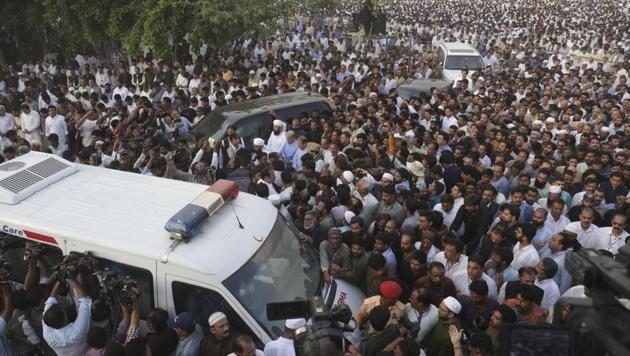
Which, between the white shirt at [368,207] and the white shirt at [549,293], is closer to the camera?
the white shirt at [549,293]

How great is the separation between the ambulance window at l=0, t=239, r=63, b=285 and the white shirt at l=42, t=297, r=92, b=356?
42cm

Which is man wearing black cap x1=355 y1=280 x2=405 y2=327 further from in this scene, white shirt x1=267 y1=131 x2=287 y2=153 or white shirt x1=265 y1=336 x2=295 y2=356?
white shirt x1=267 y1=131 x2=287 y2=153

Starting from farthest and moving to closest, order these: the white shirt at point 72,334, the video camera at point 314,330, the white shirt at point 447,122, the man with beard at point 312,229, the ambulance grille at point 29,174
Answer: the white shirt at point 447,122, the man with beard at point 312,229, the ambulance grille at point 29,174, the white shirt at point 72,334, the video camera at point 314,330

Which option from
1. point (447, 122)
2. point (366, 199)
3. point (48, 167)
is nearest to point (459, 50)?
point (447, 122)

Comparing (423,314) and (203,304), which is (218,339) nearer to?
(203,304)

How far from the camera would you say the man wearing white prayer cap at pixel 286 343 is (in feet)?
11.1

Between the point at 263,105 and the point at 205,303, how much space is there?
18.9 feet

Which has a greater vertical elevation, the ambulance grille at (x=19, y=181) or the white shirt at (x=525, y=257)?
the ambulance grille at (x=19, y=181)

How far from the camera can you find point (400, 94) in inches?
498

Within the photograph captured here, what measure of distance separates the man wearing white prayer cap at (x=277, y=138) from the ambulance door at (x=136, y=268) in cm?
458

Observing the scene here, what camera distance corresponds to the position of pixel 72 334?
3.61 m

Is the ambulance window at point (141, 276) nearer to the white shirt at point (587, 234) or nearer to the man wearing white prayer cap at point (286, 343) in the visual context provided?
the man wearing white prayer cap at point (286, 343)

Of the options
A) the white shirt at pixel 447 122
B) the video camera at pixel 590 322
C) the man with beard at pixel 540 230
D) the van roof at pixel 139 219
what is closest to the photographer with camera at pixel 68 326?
the van roof at pixel 139 219

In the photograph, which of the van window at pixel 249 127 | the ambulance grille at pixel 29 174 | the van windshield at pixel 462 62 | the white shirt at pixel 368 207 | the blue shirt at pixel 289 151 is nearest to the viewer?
the ambulance grille at pixel 29 174
